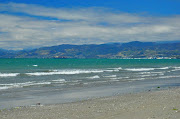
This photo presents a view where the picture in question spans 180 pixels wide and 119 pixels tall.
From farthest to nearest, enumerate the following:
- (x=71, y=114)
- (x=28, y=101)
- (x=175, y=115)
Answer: (x=28, y=101) < (x=71, y=114) < (x=175, y=115)

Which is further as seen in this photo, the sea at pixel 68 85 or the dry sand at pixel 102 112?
the sea at pixel 68 85

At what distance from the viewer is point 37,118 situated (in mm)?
11109

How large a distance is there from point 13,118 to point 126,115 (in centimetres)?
492

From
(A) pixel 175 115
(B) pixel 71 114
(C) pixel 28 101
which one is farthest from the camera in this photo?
(C) pixel 28 101

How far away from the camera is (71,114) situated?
1176 centimetres

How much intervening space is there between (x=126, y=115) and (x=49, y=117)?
11.0ft

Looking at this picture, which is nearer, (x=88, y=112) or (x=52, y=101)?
(x=88, y=112)

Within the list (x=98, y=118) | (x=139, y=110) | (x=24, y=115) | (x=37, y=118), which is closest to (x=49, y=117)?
(x=37, y=118)

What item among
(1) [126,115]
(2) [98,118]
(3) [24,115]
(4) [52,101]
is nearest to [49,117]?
(3) [24,115]

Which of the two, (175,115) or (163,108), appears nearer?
(175,115)

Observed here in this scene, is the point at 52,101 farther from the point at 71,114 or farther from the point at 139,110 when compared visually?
the point at 139,110

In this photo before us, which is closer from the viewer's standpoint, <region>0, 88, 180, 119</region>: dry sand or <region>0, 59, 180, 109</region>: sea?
<region>0, 88, 180, 119</region>: dry sand

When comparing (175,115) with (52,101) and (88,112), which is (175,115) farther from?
(52,101)

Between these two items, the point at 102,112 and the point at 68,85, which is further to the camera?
the point at 68,85
